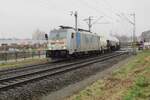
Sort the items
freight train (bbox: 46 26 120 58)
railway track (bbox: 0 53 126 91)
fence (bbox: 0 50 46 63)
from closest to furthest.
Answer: railway track (bbox: 0 53 126 91)
freight train (bbox: 46 26 120 58)
fence (bbox: 0 50 46 63)

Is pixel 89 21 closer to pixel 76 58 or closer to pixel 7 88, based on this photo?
pixel 76 58

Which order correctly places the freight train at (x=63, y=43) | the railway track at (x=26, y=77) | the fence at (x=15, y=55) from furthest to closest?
1. the fence at (x=15, y=55)
2. the freight train at (x=63, y=43)
3. the railway track at (x=26, y=77)

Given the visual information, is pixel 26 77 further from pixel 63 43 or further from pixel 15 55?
pixel 15 55

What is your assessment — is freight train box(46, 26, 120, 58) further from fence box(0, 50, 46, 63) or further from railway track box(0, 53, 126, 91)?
railway track box(0, 53, 126, 91)

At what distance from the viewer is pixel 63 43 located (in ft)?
111

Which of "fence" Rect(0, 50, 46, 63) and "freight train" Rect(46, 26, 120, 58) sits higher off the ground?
"freight train" Rect(46, 26, 120, 58)

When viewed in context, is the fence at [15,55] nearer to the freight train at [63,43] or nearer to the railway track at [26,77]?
the freight train at [63,43]

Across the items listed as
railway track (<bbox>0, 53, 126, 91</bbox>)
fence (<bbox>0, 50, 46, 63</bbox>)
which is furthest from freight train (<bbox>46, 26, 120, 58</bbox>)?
railway track (<bbox>0, 53, 126, 91</bbox>)

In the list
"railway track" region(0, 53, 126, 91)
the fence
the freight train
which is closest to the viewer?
"railway track" region(0, 53, 126, 91)

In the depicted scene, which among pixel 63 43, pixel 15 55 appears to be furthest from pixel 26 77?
pixel 15 55

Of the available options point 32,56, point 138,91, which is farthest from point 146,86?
point 32,56

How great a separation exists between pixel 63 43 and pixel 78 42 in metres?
3.14

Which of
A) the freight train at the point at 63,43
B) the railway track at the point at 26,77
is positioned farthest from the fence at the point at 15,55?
the railway track at the point at 26,77

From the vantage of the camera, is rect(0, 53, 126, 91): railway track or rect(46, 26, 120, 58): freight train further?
rect(46, 26, 120, 58): freight train
